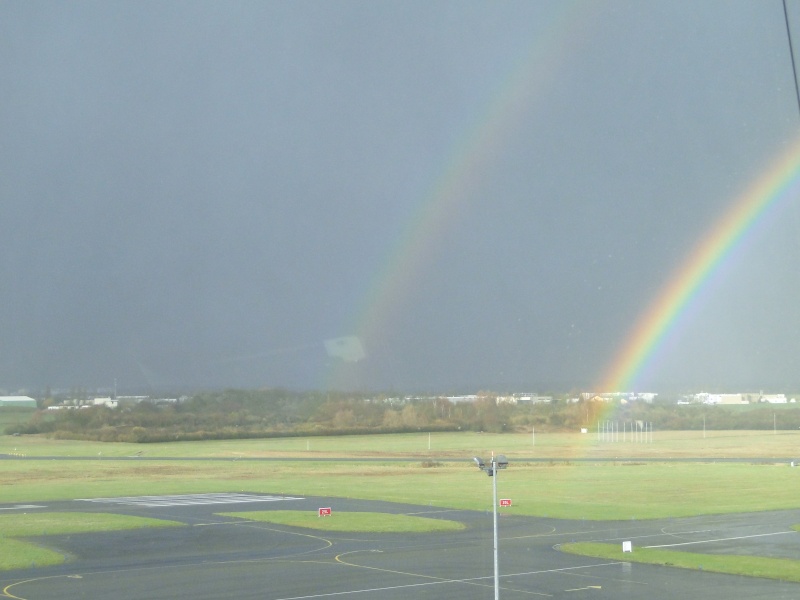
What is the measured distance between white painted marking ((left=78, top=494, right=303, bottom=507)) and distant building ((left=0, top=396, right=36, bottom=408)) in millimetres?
115696

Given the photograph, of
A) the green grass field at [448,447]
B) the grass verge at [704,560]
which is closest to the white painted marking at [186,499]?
the grass verge at [704,560]

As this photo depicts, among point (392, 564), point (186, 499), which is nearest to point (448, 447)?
point (186, 499)

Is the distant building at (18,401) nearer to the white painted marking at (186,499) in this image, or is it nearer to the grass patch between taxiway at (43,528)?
the white painted marking at (186,499)

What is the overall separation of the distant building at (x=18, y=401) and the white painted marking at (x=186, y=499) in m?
116

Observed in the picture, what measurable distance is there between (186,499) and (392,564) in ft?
120

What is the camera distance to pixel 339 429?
175625mm

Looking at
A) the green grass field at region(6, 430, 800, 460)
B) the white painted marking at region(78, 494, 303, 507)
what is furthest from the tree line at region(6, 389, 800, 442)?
the white painted marking at region(78, 494, 303, 507)

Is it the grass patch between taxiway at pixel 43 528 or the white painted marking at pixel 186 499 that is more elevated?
the white painted marking at pixel 186 499

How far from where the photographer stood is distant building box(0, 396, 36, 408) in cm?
18112

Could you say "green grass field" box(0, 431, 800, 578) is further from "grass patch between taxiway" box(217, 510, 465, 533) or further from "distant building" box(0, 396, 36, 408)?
"distant building" box(0, 396, 36, 408)

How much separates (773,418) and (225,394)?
367 ft

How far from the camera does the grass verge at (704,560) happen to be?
3775cm

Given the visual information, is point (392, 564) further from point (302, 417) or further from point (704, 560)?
point (302, 417)

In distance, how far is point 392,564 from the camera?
132 feet
